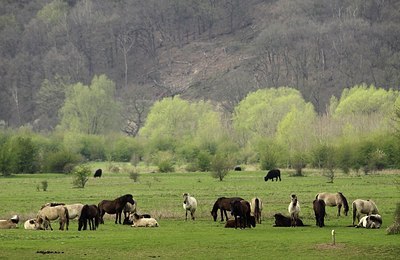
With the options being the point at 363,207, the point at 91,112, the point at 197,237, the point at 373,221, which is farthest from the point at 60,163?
the point at 197,237

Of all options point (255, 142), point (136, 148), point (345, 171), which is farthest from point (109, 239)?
point (136, 148)

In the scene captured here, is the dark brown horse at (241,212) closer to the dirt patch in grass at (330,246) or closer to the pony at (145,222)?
the pony at (145,222)

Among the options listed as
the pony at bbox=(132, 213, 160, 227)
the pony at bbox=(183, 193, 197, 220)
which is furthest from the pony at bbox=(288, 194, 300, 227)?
the pony at bbox=(183, 193, 197, 220)

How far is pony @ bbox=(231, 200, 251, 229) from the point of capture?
159 ft

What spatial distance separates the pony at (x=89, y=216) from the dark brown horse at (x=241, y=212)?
231 inches

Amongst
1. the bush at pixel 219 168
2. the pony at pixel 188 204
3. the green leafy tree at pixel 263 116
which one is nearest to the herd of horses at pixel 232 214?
the pony at pixel 188 204

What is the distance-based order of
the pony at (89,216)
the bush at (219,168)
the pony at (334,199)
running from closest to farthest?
the pony at (89,216)
the pony at (334,199)
the bush at (219,168)

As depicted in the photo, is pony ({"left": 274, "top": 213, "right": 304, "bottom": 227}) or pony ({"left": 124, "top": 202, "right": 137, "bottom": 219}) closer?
pony ({"left": 274, "top": 213, "right": 304, "bottom": 227})

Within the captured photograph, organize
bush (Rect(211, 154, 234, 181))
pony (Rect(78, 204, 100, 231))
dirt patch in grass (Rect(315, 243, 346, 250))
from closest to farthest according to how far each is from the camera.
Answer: dirt patch in grass (Rect(315, 243, 346, 250)) < pony (Rect(78, 204, 100, 231)) < bush (Rect(211, 154, 234, 181))

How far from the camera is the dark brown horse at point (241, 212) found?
48312 mm

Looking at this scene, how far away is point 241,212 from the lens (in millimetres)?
48312

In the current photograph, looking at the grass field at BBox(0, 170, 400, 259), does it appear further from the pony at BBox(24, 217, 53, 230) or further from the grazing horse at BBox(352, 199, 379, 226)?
the grazing horse at BBox(352, 199, 379, 226)

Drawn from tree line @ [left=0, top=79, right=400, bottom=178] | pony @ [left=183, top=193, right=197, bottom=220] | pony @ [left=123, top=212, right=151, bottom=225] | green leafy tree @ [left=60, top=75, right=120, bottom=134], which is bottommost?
pony @ [left=123, top=212, right=151, bottom=225]

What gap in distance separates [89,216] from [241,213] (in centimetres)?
646
